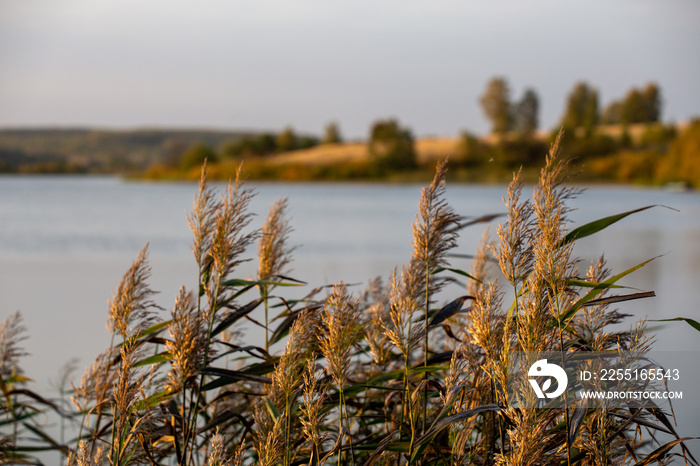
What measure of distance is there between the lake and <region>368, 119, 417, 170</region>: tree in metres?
25.0

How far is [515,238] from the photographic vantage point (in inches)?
56.7

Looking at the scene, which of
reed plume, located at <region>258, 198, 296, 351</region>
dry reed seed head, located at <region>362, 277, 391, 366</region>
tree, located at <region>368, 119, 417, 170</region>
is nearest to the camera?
dry reed seed head, located at <region>362, 277, 391, 366</region>

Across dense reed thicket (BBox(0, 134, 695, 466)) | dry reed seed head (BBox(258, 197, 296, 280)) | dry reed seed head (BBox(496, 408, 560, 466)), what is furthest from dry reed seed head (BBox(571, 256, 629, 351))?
dry reed seed head (BBox(258, 197, 296, 280))

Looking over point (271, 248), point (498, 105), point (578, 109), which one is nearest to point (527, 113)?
point (498, 105)

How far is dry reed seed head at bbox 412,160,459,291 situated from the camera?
1.58 meters

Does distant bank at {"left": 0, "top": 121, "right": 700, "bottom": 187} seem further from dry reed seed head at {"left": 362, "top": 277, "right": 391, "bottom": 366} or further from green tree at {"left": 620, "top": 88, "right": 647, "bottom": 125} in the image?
dry reed seed head at {"left": 362, "top": 277, "right": 391, "bottom": 366}

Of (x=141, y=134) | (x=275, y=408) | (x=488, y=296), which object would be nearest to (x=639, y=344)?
(x=488, y=296)

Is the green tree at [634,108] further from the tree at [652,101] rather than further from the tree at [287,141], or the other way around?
the tree at [287,141]

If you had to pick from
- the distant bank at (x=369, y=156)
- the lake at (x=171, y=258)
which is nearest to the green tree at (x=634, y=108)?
the distant bank at (x=369, y=156)

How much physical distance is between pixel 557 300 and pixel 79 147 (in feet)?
229

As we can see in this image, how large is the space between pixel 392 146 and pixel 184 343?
47.9 metres

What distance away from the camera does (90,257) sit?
11.1 m

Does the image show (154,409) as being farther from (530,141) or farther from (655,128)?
(655,128)

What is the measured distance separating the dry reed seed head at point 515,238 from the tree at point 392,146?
45458mm
